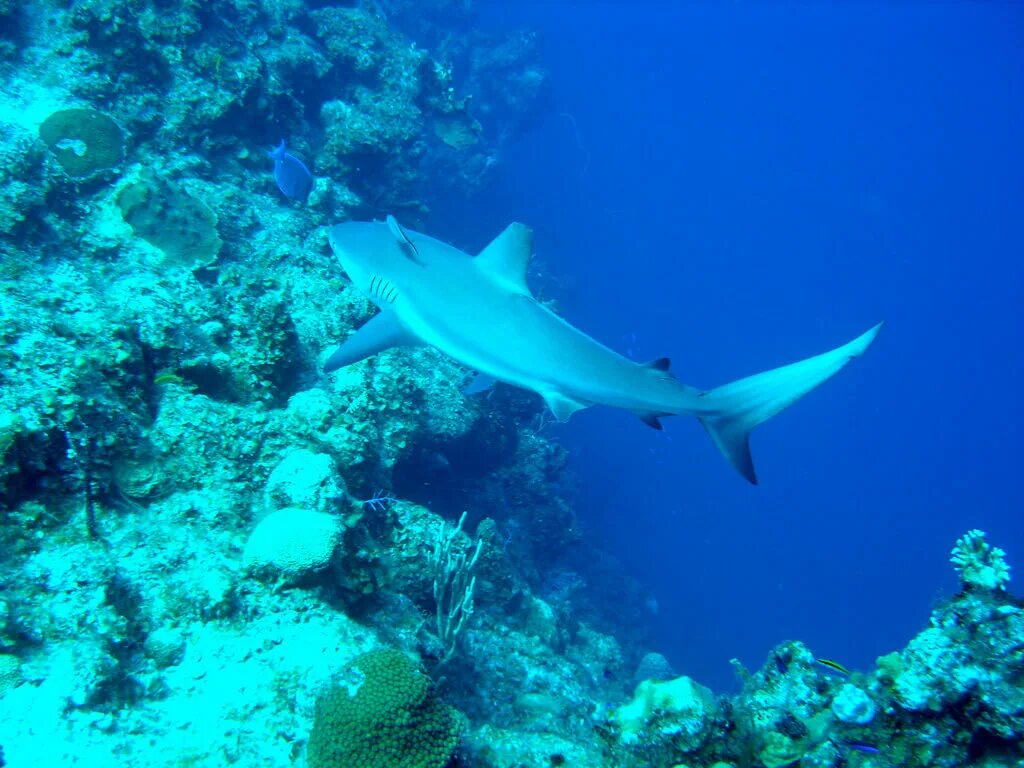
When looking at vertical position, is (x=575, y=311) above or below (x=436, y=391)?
above

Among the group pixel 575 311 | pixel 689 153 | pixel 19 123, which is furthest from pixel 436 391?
pixel 689 153

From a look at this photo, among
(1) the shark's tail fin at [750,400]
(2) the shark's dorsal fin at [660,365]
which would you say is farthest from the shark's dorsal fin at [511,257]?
(1) the shark's tail fin at [750,400]

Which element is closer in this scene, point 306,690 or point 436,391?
Result: point 306,690

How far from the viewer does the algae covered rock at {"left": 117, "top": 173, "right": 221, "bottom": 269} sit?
737 cm

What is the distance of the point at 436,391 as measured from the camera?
9.35 m

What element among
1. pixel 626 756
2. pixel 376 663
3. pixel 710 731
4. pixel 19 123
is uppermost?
pixel 19 123

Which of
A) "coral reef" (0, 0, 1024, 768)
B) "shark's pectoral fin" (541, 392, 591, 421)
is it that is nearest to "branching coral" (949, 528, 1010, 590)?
"coral reef" (0, 0, 1024, 768)

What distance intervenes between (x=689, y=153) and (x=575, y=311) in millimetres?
79610

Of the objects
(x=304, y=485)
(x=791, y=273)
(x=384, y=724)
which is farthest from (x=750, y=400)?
(x=791, y=273)

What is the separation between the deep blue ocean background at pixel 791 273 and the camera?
3906cm

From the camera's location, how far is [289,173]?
8.80 m

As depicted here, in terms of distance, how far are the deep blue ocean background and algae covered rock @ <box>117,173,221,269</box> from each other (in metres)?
9.66

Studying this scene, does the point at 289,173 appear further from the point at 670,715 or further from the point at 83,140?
the point at 670,715

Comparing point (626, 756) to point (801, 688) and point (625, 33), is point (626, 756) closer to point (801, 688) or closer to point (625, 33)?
point (801, 688)
